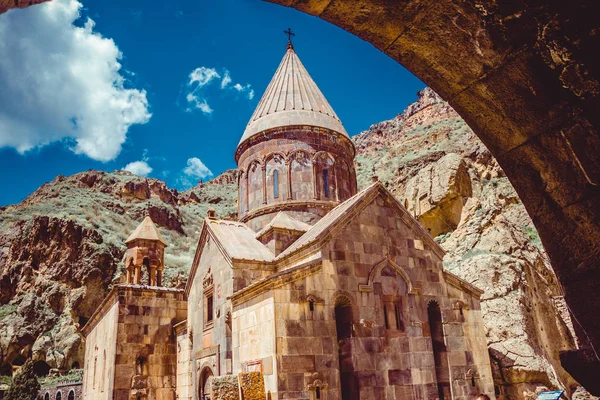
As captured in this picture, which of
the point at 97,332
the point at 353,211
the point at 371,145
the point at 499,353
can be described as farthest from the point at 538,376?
the point at 371,145

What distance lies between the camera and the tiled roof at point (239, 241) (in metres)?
9.70

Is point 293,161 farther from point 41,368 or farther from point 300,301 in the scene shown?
point 41,368

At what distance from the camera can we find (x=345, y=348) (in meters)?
7.83

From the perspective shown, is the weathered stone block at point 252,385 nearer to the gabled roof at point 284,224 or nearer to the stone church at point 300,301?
the stone church at point 300,301

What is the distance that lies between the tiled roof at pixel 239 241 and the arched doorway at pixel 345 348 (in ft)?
7.57

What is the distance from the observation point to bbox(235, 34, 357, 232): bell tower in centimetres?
1220

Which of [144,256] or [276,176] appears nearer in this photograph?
[276,176]

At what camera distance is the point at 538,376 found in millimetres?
10203

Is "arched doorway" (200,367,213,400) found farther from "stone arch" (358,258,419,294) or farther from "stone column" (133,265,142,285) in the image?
"stone column" (133,265,142,285)

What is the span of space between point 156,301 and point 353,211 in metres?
6.20

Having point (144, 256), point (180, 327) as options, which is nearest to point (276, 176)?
point (144, 256)

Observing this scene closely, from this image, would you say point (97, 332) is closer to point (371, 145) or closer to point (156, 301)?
point (156, 301)

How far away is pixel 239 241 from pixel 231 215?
31304 millimetres

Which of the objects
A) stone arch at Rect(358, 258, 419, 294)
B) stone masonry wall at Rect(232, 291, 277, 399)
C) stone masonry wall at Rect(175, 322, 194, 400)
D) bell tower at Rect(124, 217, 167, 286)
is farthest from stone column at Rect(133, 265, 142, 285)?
stone arch at Rect(358, 258, 419, 294)
